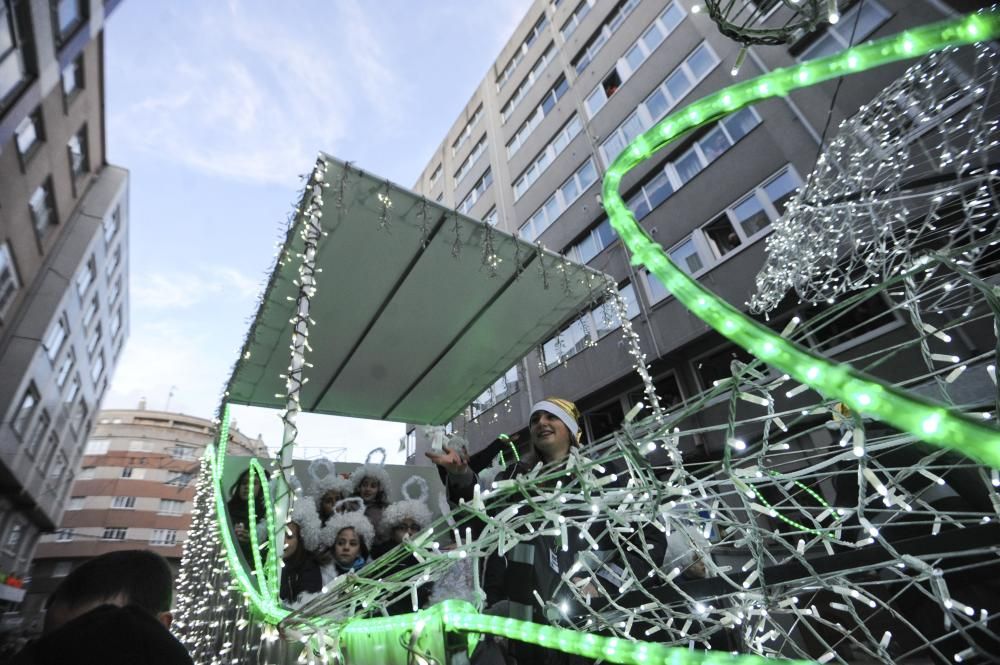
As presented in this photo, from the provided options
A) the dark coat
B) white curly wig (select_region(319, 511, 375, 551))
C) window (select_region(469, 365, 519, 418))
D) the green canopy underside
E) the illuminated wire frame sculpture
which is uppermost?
window (select_region(469, 365, 519, 418))

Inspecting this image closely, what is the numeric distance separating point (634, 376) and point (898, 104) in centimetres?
840

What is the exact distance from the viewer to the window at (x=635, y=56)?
12.4m

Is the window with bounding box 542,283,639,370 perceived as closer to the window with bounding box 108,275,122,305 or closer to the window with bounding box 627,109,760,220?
the window with bounding box 627,109,760,220

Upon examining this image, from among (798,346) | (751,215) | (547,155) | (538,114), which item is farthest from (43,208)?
(798,346)

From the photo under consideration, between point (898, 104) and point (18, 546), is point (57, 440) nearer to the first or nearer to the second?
point (18, 546)

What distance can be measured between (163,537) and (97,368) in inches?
819

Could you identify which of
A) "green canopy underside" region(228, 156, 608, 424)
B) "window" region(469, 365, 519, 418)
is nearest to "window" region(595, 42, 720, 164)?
"green canopy underside" region(228, 156, 608, 424)

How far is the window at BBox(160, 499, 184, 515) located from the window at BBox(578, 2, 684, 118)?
4532 centimetres

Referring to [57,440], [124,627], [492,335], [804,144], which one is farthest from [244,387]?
[57,440]

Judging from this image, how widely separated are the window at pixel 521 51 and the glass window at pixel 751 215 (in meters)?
13.7

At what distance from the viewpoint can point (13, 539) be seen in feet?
63.0

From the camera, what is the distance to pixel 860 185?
3.25m

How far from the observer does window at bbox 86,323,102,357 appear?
22.0 metres

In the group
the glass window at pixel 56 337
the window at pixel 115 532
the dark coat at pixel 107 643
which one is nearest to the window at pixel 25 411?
the glass window at pixel 56 337
